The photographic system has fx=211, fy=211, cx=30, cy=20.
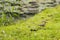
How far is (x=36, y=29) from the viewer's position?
2095 cm

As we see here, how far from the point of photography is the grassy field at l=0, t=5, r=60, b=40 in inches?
767

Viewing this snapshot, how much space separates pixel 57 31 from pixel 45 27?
162cm

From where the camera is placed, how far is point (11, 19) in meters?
24.1

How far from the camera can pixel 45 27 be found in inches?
841

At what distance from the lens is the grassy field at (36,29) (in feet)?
63.9

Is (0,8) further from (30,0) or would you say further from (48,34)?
(48,34)

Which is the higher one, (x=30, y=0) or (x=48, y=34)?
(x=30, y=0)

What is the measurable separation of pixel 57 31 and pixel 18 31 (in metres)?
3.81

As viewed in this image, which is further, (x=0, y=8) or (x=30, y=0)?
(x=30, y=0)

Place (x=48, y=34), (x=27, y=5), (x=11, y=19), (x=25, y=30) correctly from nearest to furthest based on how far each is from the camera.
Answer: (x=48, y=34), (x=25, y=30), (x=11, y=19), (x=27, y=5)

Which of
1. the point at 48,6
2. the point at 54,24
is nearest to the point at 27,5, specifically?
the point at 48,6

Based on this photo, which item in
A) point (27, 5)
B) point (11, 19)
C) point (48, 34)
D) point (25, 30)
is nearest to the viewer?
point (48, 34)

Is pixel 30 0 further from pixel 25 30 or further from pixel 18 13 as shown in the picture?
pixel 25 30

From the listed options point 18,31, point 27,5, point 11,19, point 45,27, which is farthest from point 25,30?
point 27,5
